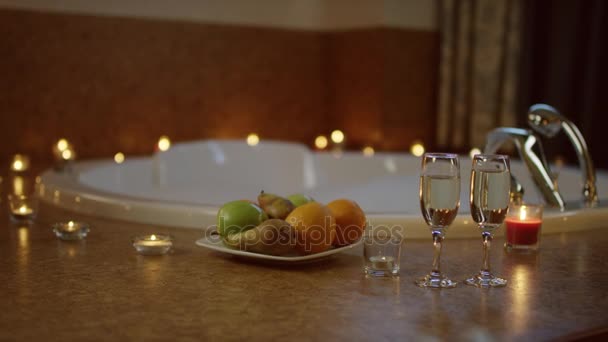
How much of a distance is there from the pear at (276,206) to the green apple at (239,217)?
19mm

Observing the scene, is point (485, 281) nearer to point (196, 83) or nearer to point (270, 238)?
point (270, 238)

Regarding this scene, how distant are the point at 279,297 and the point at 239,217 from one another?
0.22 metres

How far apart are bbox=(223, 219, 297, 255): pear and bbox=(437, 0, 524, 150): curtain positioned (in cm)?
256

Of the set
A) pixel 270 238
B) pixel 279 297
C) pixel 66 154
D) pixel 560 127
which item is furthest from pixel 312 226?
pixel 66 154

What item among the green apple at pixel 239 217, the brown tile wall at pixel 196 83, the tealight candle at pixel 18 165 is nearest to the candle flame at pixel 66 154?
the tealight candle at pixel 18 165

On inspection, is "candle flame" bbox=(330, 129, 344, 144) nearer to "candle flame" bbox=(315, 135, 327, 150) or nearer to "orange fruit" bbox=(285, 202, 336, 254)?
"candle flame" bbox=(315, 135, 327, 150)

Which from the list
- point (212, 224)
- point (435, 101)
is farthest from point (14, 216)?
point (435, 101)

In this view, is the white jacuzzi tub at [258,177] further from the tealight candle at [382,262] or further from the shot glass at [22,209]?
the tealight candle at [382,262]

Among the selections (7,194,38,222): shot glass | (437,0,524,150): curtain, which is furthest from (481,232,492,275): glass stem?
(437,0,524,150): curtain

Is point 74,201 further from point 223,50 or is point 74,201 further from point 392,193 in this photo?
point 223,50

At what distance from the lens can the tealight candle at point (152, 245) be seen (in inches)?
59.3

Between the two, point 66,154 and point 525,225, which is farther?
point 66,154

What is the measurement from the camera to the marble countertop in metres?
1.06

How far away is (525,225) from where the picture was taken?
1562 millimetres
